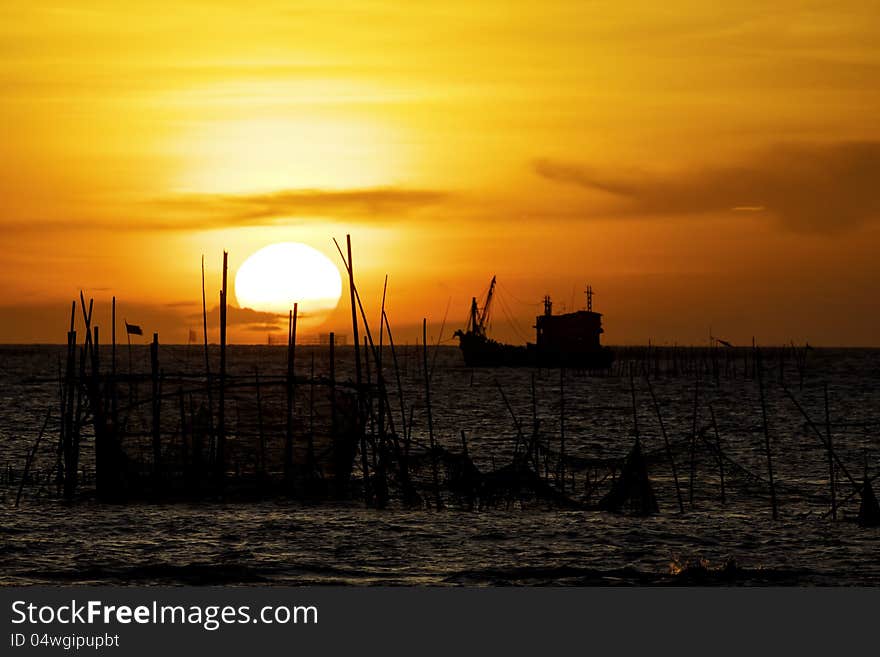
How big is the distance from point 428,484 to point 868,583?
393 inches

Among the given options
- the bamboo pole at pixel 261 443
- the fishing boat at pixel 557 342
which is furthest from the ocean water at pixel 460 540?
the fishing boat at pixel 557 342

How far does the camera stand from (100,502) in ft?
68.5

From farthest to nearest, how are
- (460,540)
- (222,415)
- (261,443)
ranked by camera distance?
(261,443), (222,415), (460,540)

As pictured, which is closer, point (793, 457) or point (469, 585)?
point (469, 585)

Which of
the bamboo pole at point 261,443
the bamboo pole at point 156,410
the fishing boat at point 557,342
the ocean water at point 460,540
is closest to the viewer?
the ocean water at point 460,540

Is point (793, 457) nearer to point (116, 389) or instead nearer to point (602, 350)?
point (116, 389)

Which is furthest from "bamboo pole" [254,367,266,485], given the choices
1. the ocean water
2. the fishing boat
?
the fishing boat

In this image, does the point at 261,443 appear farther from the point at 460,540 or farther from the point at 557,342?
the point at 557,342

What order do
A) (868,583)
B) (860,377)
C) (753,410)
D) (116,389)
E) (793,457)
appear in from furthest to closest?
1. (860,377)
2. (753,410)
3. (793,457)
4. (116,389)
5. (868,583)

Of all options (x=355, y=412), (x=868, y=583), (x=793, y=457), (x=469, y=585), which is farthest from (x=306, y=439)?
(x=793, y=457)

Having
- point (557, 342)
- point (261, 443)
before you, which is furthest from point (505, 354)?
point (261, 443)

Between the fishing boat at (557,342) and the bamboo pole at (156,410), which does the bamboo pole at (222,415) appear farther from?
the fishing boat at (557,342)

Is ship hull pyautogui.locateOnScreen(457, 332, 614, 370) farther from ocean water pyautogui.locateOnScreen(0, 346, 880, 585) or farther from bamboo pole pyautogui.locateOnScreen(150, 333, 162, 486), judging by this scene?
bamboo pole pyautogui.locateOnScreen(150, 333, 162, 486)

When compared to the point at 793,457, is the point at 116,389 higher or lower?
higher
